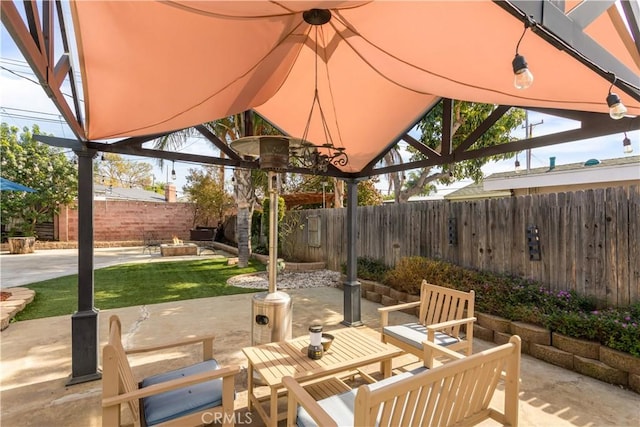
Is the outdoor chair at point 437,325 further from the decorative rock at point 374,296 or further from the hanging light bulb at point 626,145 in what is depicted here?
the decorative rock at point 374,296

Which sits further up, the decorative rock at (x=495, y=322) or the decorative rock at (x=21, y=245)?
the decorative rock at (x=21, y=245)

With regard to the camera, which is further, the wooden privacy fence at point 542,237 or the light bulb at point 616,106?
the wooden privacy fence at point 542,237

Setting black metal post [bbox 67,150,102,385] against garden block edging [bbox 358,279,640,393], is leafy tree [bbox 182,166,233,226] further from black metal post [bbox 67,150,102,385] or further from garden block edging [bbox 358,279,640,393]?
garden block edging [bbox 358,279,640,393]

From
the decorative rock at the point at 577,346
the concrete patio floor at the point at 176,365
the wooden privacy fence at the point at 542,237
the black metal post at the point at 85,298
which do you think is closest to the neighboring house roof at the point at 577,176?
the wooden privacy fence at the point at 542,237

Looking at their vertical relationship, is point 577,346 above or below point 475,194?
below

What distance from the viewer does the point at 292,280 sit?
8.30 m

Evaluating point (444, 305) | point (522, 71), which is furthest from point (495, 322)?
point (522, 71)

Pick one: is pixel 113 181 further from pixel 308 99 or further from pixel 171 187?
pixel 308 99

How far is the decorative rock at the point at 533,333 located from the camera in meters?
3.63

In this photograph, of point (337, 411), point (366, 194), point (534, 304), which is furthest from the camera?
point (366, 194)

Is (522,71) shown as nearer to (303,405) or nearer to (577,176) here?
(303,405)

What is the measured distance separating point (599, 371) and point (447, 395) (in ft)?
8.53

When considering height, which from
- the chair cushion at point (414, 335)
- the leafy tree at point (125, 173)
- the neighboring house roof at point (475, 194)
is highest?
the leafy tree at point (125, 173)

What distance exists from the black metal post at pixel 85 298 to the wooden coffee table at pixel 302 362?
5.95 ft
